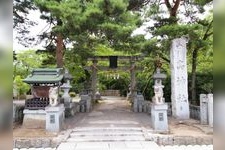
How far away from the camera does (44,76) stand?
11125mm

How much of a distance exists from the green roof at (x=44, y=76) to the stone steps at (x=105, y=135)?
2.31 meters

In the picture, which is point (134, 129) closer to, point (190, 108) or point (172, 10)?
point (190, 108)

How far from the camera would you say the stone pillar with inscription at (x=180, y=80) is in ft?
38.6

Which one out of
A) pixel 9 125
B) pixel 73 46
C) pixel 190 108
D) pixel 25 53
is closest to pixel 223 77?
pixel 9 125

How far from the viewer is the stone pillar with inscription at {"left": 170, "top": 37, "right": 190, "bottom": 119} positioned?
11.8m

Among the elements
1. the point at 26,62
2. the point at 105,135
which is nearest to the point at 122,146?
the point at 105,135

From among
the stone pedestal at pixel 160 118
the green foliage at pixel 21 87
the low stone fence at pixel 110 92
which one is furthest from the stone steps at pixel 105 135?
the low stone fence at pixel 110 92

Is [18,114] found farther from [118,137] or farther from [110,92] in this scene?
[110,92]

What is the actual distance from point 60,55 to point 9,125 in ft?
43.7

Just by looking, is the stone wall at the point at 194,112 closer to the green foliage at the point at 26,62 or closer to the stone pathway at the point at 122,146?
the stone pathway at the point at 122,146

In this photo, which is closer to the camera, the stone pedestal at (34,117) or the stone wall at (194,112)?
the stone pedestal at (34,117)

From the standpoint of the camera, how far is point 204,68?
16.8m

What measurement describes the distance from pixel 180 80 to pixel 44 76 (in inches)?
216

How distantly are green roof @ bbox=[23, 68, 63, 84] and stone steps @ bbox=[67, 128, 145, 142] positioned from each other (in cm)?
231
